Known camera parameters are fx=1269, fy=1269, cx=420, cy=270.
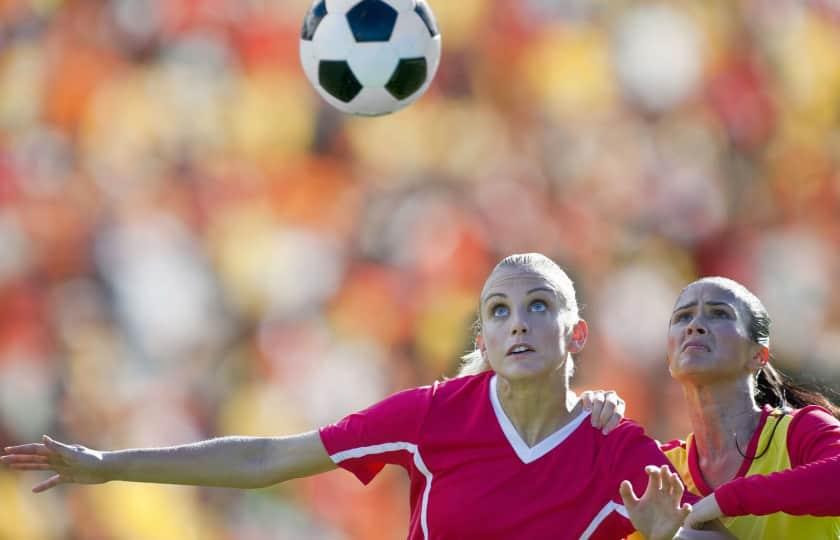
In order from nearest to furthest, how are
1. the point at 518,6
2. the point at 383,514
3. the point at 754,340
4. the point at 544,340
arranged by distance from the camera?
the point at 544,340 → the point at 754,340 → the point at 383,514 → the point at 518,6

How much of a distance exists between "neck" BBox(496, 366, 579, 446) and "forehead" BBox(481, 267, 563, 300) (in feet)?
0.75

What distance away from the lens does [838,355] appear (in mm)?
8430

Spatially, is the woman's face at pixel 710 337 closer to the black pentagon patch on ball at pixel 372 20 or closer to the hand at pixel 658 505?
the hand at pixel 658 505

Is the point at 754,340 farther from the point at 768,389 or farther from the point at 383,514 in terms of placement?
the point at 383,514

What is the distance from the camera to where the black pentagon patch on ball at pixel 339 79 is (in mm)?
5277

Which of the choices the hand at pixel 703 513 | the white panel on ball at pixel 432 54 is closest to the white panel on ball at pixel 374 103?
the white panel on ball at pixel 432 54

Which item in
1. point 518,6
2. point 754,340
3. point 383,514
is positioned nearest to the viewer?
point 754,340

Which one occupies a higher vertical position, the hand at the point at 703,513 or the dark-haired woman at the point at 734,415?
the dark-haired woman at the point at 734,415

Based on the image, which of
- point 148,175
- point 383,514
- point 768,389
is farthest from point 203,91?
point 768,389

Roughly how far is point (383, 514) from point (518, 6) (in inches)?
148

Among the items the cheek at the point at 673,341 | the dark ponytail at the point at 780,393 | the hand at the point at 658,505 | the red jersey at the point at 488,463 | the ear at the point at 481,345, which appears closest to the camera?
the hand at the point at 658,505

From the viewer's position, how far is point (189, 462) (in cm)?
327

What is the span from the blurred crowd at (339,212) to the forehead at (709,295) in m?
4.06

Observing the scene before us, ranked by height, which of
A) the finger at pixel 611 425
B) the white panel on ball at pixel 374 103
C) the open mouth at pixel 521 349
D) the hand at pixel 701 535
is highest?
the white panel on ball at pixel 374 103
